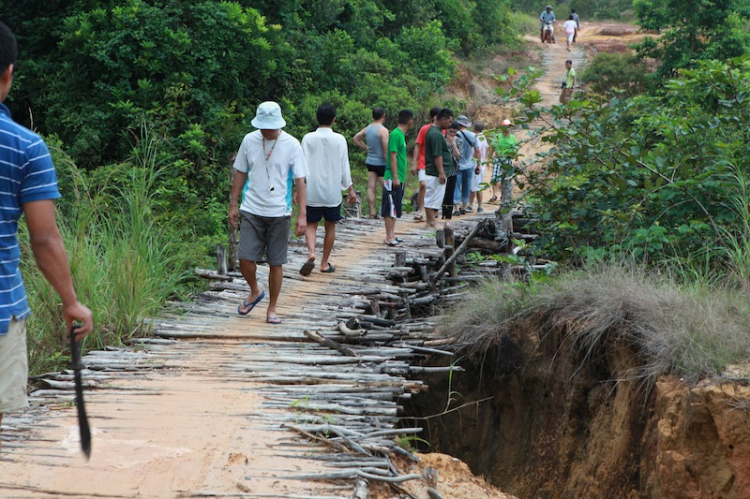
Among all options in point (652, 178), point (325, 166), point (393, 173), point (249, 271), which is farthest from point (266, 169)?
point (393, 173)

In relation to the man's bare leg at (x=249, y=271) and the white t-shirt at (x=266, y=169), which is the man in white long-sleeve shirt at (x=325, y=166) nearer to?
the man's bare leg at (x=249, y=271)

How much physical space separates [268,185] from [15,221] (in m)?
3.82

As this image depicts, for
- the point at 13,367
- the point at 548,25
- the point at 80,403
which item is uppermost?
the point at 548,25

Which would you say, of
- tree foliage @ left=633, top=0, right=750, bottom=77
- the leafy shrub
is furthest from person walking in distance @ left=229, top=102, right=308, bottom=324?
tree foliage @ left=633, top=0, right=750, bottom=77

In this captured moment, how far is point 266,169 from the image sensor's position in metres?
7.18

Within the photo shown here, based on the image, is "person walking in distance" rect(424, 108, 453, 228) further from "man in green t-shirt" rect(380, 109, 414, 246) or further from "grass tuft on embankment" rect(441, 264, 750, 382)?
"grass tuft on embankment" rect(441, 264, 750, 382)

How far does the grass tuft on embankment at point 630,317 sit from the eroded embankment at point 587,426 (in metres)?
0.12

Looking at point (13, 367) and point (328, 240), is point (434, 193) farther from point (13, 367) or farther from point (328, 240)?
point (13, 367)

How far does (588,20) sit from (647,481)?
41628 mm

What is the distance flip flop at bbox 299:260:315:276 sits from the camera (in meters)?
9.11

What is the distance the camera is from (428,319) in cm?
848

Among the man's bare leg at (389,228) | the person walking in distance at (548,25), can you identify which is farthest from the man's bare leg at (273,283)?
the person walking in distance at (548,25)

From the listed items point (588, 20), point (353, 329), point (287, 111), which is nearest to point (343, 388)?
point (353, 329)

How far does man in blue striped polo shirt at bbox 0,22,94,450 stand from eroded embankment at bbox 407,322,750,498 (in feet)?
13.4
